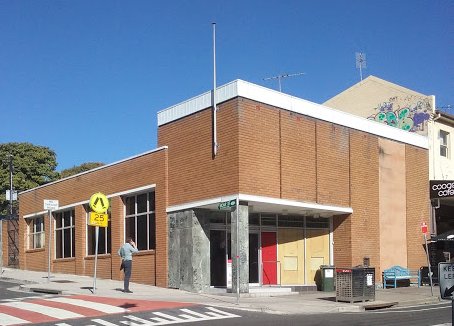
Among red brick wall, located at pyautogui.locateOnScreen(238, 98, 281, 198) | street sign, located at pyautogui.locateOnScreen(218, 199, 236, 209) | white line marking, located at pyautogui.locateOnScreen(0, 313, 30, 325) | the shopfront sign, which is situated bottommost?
white line marking, located at pyautogui.locateOnScreen(0, 313, 30, 325)

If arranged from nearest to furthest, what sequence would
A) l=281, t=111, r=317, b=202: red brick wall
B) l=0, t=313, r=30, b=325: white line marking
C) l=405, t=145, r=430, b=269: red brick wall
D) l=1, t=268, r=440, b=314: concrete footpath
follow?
l=0, t=313, r=30, b=325: white line marking
l=1, t=268, r=440, b=314: concrete footpath
l=281, t=111, r=317, b=202: red brick wall
l=405, t=145, r=430, b=269: red brick wall

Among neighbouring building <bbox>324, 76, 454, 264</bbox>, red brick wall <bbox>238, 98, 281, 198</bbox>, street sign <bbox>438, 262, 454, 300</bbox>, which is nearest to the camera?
street sign <bbox>438, 262, 454, 300</bbox>

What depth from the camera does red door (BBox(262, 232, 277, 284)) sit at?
2410cm

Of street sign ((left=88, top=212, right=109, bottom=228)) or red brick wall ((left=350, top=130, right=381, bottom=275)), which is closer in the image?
A: street sign ((left=88, top=212, right=109, bottom=228))

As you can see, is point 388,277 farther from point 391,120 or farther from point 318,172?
point 391,120

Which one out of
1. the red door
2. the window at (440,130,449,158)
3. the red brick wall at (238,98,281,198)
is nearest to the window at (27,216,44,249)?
the red door

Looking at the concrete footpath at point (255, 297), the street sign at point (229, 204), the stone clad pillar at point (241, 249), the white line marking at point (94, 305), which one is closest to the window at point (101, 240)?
the concrete footpath at point (255, 297)

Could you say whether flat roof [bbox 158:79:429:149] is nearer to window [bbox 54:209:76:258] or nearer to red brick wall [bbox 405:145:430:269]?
red brick wall [bbox 405:145:430:269]

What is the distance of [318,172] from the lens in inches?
936

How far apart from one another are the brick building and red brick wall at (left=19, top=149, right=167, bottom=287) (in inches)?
2.1

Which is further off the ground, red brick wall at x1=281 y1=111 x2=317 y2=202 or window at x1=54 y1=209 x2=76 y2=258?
red brick wall at x1=281 y1=111 x2=317 y2=202

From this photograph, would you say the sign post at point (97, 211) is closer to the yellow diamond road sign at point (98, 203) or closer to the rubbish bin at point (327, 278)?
the yellow diamond road sign at point (98, 203)

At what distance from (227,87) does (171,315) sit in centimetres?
923

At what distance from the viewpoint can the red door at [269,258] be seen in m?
24.1
